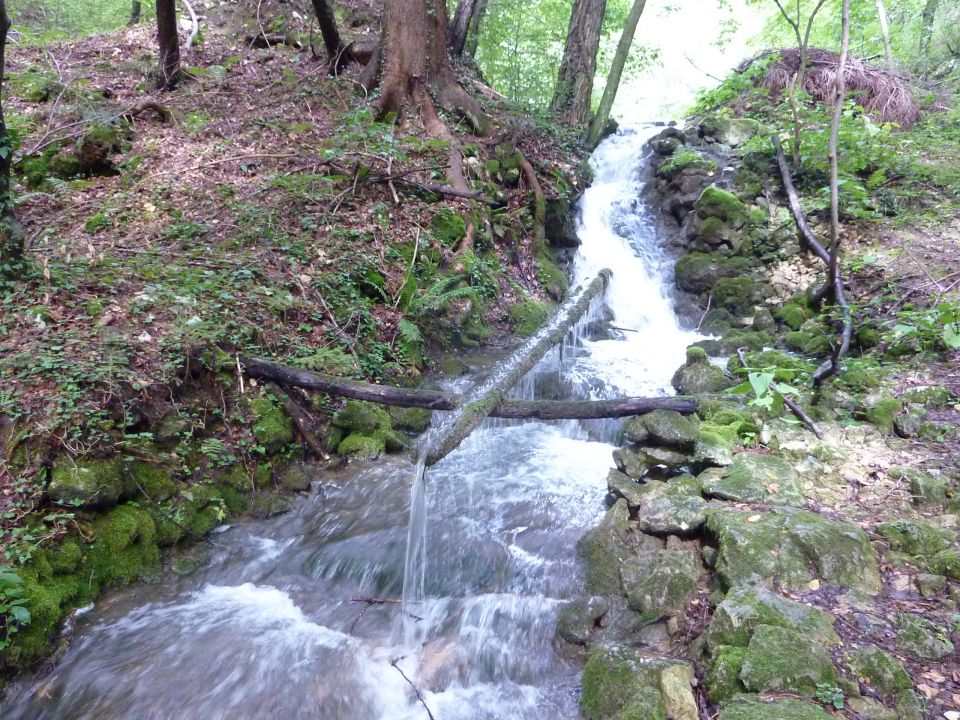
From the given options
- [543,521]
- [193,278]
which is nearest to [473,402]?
[543,521]

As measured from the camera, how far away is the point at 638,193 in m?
12.2

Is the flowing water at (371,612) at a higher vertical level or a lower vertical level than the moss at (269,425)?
lower

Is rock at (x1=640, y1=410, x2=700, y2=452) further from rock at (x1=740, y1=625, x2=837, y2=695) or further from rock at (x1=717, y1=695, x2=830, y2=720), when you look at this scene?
rock at (x1=717, y1=695, x2=830, y2=720)

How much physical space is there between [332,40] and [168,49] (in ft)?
9.19

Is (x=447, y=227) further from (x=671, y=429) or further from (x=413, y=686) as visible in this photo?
(x=413, y=686)

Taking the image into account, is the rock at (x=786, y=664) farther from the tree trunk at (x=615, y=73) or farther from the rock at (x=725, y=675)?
the tree trunk at (x=615, y=73)

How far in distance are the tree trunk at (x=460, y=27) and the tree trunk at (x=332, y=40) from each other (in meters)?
2.95

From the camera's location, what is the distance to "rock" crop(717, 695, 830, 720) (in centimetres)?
221

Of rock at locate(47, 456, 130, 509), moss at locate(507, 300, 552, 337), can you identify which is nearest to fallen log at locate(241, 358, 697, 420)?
rock at locate(47, 456, 130, 509)

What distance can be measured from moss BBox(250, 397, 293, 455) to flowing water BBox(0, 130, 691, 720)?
63cm

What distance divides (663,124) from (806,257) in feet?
28.2

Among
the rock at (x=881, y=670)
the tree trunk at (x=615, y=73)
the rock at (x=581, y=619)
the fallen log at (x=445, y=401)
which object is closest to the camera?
the rock at (x=881, y=670)

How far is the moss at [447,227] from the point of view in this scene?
7.86 m

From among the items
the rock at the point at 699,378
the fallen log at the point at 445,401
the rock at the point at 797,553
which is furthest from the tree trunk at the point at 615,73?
the rock at the point at 797,553
